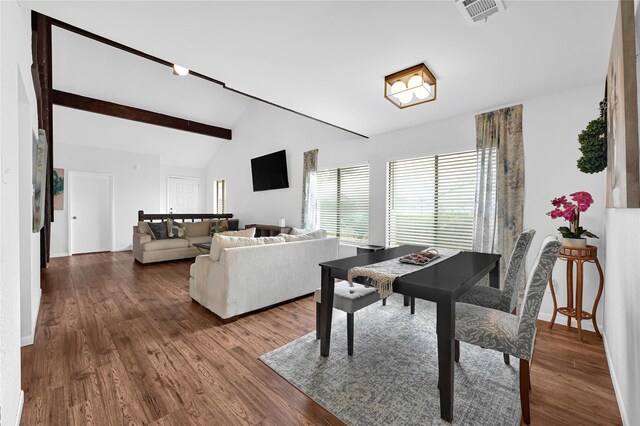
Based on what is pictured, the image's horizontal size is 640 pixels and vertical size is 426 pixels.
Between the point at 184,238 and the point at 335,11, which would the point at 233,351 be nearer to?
the point at 335,11

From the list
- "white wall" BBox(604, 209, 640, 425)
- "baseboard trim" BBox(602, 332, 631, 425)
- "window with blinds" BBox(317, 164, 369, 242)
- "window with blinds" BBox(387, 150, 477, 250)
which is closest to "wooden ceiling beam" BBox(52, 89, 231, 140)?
"window with blinds" BBox(317, 164, 369, 242)

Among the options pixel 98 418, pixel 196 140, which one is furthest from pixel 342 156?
pixel 196 140

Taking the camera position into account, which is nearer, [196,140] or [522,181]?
[522,181]

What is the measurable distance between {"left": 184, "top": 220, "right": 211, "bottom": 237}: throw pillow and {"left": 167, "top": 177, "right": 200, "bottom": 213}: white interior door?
7.37 ft

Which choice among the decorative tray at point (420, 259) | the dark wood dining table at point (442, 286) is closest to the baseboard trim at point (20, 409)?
the dark wood dining table at point (442, 286)

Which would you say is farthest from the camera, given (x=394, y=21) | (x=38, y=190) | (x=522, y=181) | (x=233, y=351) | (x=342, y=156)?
(x=342, y=156)

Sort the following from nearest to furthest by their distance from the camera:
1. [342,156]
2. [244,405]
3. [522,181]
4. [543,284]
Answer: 1. [543,284]
2. [244,405]
3. [522,181]
4. [342,156]

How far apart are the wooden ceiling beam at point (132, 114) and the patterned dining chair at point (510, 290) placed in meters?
6.96

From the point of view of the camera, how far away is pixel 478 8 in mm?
1623

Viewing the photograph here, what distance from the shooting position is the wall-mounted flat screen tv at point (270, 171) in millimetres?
5734

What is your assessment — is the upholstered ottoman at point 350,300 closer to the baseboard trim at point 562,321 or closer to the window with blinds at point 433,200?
the window with blinds at point 433,200

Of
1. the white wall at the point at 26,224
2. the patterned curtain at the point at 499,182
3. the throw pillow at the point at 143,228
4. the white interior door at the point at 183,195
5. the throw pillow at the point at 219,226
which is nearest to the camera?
the white wall at the point at 26,224

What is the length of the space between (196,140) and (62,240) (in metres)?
3.85

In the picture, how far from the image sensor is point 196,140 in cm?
758
